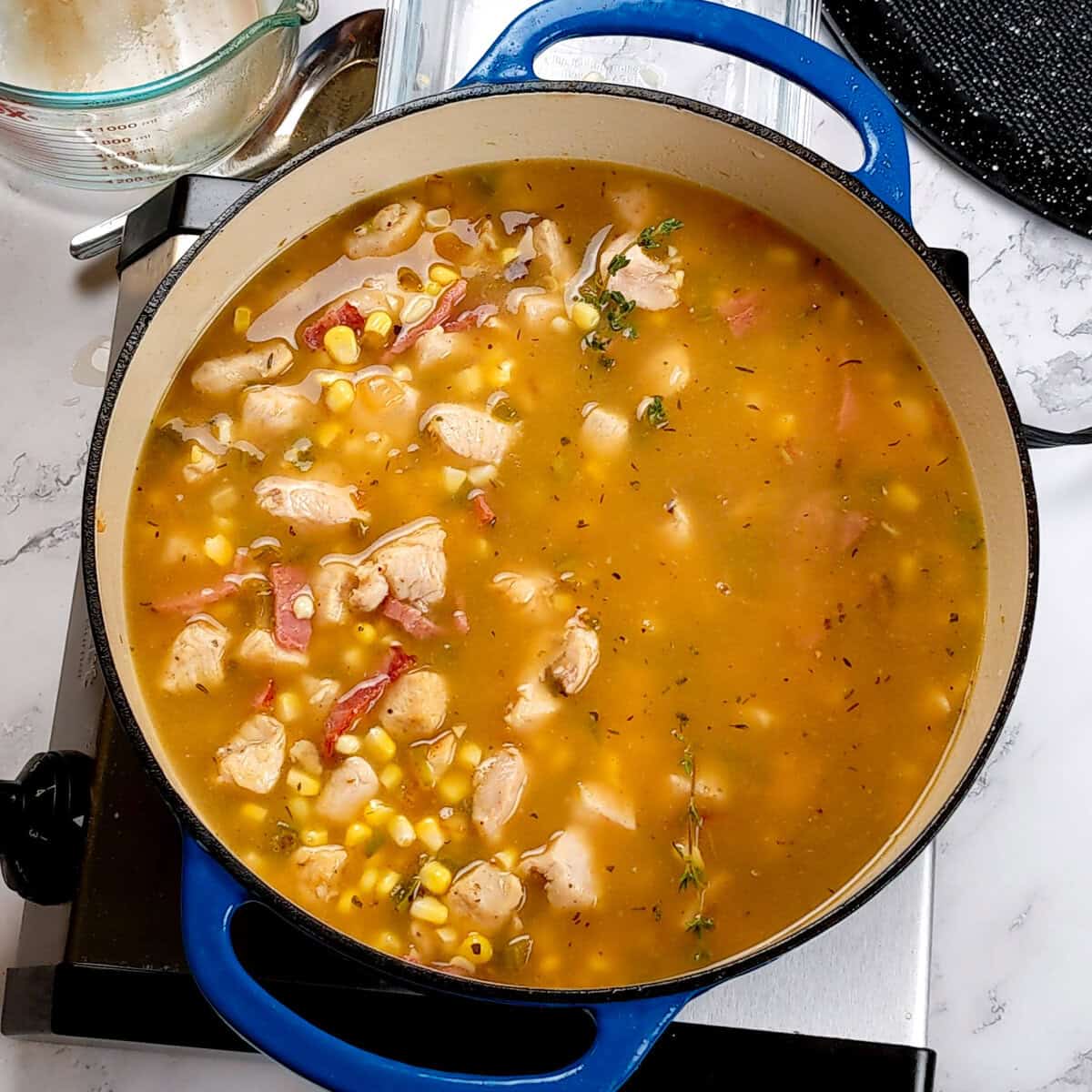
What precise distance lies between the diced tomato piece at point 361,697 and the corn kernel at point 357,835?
0.10 meters

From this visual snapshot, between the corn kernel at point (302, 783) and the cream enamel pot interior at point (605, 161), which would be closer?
the cream enamel pot interior at point (605, 161)

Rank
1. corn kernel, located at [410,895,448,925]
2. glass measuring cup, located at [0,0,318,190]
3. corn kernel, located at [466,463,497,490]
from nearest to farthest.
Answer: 1. corn kernel, located at [410,895,448,925]
2. corn kernel, located at [466,463,497,490]
3. glass measuring cup, located at [0,0,318,190]

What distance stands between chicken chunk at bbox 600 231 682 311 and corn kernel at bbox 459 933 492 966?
86cm

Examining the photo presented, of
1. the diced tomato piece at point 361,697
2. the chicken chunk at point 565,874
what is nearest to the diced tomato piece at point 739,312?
the diced tomato piece at point 361,697

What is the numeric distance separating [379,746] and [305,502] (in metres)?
0.34

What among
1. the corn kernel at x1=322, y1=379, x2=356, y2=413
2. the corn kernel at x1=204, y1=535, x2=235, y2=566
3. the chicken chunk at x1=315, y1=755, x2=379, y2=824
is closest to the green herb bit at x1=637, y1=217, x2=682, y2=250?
the corn kernel at x1=322, y1=379, x2=356, y2=413

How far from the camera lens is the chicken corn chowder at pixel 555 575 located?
169 cm

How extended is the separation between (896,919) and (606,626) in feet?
1.91

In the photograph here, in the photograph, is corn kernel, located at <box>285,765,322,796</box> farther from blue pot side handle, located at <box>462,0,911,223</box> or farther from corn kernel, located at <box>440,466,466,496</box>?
blue pot side handle, located at <box>462,0,911,223</box>

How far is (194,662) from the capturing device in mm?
1702

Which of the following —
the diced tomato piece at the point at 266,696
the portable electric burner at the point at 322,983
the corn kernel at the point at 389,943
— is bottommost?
the portable electric burner at the point at 322,983

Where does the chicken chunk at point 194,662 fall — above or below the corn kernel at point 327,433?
below

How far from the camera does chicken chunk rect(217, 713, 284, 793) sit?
5.50ft

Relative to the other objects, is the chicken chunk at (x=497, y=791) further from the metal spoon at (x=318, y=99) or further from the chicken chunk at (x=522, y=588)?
the metal spoon at (x=318, y=99)
